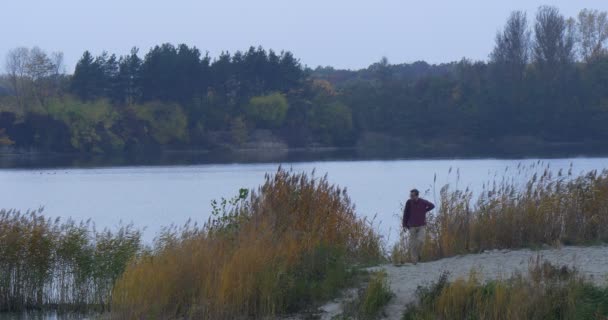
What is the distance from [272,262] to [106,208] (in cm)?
2521

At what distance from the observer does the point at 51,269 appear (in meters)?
16.8

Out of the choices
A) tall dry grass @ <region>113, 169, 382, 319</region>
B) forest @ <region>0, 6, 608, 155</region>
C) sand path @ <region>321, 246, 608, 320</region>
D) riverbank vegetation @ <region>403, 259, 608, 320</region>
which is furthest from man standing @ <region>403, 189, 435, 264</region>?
forest @ <region>0, 6, 608, 155</region>

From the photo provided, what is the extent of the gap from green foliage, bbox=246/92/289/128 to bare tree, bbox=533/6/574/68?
26.6 metres

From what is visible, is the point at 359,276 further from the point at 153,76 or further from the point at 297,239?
the point at 153,76

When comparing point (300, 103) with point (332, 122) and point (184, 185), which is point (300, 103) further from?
point (184, 185)

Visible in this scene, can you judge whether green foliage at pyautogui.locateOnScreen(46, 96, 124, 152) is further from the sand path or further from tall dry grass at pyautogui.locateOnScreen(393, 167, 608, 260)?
the sand path

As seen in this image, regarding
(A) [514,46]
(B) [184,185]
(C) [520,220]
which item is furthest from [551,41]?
(C) [520,220]

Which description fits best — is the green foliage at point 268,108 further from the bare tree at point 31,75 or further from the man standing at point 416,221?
the man standing at point 416,221

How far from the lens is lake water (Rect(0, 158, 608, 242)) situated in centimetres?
3353

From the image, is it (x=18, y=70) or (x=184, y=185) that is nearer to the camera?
(x=184, y=185)

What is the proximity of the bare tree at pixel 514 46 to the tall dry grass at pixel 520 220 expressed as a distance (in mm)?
79928

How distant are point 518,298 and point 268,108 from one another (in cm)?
8144

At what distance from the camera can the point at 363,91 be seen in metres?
99.3

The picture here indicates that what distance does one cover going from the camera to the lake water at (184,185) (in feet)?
110
